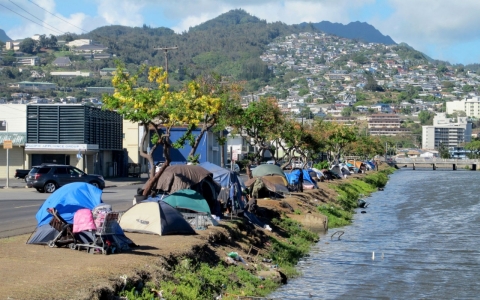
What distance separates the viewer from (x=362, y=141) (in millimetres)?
107750

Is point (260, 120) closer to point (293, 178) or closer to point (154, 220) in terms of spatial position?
point (293, 178)

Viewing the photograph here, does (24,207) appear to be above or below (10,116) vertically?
below

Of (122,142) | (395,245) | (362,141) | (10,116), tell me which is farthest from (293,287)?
(362,141)

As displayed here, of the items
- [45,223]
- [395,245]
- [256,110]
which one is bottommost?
[395,245]

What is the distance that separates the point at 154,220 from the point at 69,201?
3250 mm

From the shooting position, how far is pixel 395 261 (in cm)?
2603

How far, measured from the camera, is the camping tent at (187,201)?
2444 cm

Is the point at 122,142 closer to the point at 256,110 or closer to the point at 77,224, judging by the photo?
the point at 256,110

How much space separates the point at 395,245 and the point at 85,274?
18.3 meters

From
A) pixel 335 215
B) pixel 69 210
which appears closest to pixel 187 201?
pixel 69 210

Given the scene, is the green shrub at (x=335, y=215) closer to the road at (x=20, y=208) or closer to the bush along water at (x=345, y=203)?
the bush along water at (x=345, y=203)

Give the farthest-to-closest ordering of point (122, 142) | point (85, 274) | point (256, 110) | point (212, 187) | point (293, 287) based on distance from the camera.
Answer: point (122, 142)
point (256, 110)
point (212, 187)
point (293, 287)
point (85, 274)

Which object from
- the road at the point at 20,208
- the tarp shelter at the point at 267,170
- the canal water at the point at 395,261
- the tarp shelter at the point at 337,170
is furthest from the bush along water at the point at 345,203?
the road at the point at 20,208

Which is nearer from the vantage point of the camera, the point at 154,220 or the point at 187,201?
the point at 154,220
